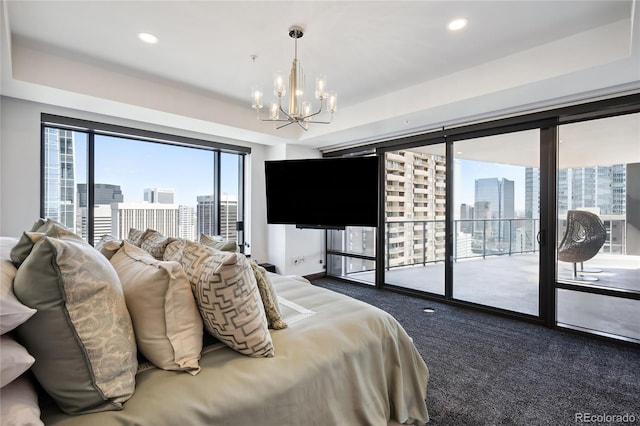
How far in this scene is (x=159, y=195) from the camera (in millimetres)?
4180

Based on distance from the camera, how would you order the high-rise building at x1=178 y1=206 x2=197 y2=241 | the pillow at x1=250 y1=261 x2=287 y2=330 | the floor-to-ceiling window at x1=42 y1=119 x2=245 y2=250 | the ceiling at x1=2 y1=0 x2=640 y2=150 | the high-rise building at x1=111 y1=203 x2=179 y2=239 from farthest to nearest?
the high-rise building at x1=178 y1=206 x2=197 y2=241
the high-rise building at x1=111 y1=203 x2=179 y2=239
the floor-to-ceiling window at x1=42 y1=119 x2=245 y2=250
the ceiling at x1=2 y1=0 x2=640 y2=150
the pillow at x1=250 y1=261 x2=287 y2=330

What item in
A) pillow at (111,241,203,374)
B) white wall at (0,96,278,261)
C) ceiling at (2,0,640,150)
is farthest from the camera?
white wall at (0,96,278,261)

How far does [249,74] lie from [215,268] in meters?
2.51

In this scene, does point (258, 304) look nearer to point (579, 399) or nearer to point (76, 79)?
point (579, 399)

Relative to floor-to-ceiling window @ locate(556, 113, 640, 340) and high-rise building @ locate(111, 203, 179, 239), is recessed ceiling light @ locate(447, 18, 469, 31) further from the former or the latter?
high-rise building @ locate(111, 203, 179, 239)

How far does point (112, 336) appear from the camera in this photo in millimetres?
979

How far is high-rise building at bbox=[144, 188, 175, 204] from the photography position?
4.08 m

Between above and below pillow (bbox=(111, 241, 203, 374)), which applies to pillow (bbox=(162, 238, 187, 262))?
above

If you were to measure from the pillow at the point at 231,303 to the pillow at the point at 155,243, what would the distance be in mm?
509

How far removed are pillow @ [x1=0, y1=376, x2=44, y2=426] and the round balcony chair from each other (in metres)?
4.02

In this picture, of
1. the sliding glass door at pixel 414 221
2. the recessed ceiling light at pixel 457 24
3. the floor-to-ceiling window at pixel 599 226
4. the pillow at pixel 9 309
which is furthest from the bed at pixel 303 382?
the sliding glass door at pixel 414 221

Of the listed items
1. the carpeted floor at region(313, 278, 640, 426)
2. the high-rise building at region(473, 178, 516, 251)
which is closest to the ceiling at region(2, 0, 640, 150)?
the high-rise building at region(473, 178, 516, 251)

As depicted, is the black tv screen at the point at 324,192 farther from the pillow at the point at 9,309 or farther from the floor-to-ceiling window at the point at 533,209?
the pillow at the point at 9,309
